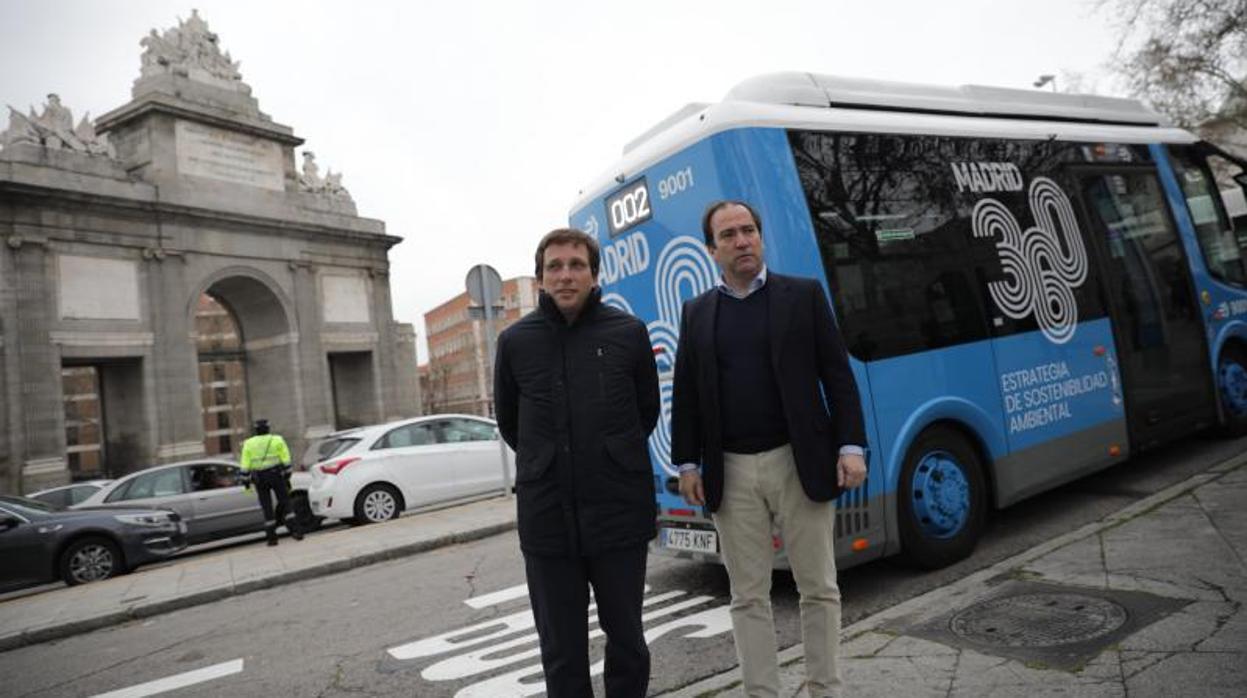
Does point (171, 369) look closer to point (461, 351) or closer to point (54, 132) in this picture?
point (54, 132)

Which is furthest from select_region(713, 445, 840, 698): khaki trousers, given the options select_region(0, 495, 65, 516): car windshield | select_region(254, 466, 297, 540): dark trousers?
select_region(0, 495, 65, 516): car windshield

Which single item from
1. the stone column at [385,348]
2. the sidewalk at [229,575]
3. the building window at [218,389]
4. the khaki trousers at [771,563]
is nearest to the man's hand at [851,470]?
the khaki trousers at [771,563]

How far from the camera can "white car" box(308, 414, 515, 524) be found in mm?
11492

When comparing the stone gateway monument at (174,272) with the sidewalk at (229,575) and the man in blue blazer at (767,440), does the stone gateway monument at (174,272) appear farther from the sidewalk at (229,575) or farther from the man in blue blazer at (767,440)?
the man in blue blazer at (767,440)

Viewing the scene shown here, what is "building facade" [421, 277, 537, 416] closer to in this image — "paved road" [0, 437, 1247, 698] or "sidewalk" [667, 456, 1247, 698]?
"paved road" [0, 437, 1247, 698]

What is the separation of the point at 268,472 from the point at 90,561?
2369 mm

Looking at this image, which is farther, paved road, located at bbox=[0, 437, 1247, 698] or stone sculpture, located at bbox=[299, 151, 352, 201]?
stone sculpture, located at bbox=[299, 151, 352, 201]

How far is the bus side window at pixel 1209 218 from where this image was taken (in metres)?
7.54

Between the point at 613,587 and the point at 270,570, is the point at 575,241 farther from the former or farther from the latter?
the point at 270,570

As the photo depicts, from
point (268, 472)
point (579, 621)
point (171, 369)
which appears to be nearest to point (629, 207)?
point (579, 621)

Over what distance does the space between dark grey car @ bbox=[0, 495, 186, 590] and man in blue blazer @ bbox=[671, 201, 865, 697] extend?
10.2 m

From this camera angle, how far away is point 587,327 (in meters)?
2.86

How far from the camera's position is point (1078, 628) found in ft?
11.8

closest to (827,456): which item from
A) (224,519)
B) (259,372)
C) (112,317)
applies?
(224,519)
